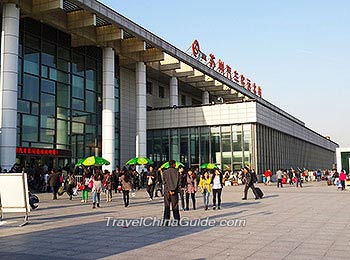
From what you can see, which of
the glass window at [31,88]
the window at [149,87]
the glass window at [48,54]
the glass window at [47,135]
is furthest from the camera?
the window at [149,87]

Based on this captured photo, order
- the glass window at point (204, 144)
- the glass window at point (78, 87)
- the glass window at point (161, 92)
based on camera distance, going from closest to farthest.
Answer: the glass window at point (78, 87) < the glass window at point (204, 144) < the glass window at point (161, 92)

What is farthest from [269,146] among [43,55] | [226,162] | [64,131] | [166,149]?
[43,55]

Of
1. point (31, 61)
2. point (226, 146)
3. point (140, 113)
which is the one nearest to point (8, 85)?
point (31, 61)

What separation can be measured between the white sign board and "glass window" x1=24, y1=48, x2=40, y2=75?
1791cm

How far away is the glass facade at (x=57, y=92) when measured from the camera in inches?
1133

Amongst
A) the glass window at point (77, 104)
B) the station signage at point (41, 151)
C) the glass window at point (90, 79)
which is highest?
the glass window at point (90, 79)

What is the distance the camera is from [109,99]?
112ft

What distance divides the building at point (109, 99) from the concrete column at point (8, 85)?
6 cm

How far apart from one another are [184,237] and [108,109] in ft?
81.2

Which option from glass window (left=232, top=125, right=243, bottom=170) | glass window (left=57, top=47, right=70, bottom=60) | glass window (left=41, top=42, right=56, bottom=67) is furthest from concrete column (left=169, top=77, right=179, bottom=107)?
glass window (left=41, top=42, right=56, bottom=67)

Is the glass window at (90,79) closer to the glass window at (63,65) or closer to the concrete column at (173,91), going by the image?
the glass window at (63,65)

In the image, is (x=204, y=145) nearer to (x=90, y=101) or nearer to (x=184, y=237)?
(x=90, y=101)

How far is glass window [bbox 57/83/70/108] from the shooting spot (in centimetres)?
3174

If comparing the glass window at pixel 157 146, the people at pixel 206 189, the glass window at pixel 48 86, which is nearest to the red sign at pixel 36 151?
the glass window at pixel 48 86
